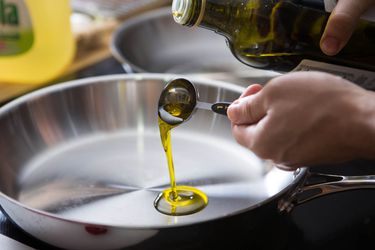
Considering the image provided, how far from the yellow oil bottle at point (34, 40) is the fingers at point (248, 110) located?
1.40 ft

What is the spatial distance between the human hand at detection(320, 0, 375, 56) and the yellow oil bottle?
41 cm

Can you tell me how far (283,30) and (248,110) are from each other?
0.65 ft

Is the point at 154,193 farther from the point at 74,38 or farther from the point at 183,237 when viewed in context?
the point at 74,38

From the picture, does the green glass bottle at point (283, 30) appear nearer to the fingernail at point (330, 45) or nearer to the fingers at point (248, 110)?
the fingernail at point (330, 45)

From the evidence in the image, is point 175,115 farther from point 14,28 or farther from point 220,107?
point 14,28

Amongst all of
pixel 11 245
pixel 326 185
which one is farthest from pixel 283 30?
pixel 11 245

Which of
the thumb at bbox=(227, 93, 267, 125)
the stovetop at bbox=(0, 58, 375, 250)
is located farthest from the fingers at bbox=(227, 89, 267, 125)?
the stovetop at bbox=(0, 58, 375, 250)

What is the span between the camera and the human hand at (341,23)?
518 mm

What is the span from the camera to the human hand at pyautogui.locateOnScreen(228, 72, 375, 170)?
39cm

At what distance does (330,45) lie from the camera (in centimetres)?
53

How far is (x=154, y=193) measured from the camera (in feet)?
1.88

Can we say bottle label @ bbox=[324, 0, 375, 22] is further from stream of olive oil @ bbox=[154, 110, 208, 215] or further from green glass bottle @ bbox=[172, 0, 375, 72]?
stream of olive oil @ bbox=[154, 110, 208, 215]

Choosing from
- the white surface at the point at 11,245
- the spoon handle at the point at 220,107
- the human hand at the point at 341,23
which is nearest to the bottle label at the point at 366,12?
the human hand at the point at 341,23

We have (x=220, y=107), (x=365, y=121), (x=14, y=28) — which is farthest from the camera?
(x=14, y=28)
